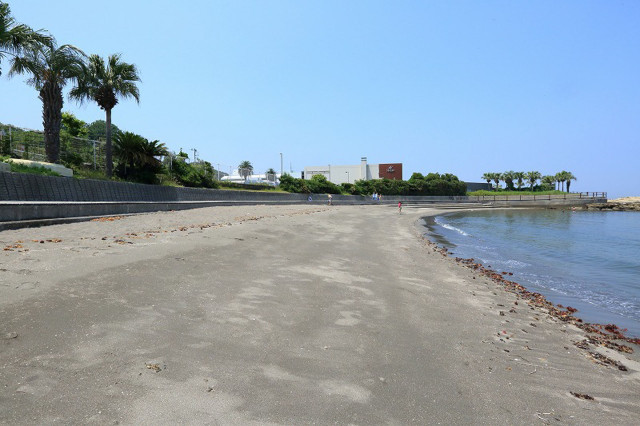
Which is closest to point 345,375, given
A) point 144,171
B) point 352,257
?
point 352,257

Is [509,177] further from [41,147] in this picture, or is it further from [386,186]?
[41,147]

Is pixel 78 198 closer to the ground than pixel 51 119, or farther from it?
closer to the ground

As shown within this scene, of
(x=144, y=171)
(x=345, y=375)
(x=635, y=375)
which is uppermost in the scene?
(x=144, y=171)

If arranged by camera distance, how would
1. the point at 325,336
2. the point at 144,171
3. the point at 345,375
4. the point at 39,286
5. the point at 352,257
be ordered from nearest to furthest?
the point at 345,375 < the point at 325,336 < the point at 39,286 < the point at 352,257 < the point at 144,171

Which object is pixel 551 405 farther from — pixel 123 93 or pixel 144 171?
pixel 123 93

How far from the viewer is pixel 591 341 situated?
622 centimetres

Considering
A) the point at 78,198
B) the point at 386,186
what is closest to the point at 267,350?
the point at 78,198

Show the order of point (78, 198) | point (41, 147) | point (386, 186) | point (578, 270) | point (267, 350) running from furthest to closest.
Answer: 1. point (386, 186)
2. point (41, 147)
3. point (78, 198)
4. point (578, 270)
5. point (267, 350)

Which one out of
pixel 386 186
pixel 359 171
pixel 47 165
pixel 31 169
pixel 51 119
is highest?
pixel 359 171

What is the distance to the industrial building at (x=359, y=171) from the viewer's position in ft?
323

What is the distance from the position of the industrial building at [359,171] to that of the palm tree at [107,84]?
7406cm

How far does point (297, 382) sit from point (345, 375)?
0.55m

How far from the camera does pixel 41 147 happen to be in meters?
18.9

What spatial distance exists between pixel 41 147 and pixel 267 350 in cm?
2015
